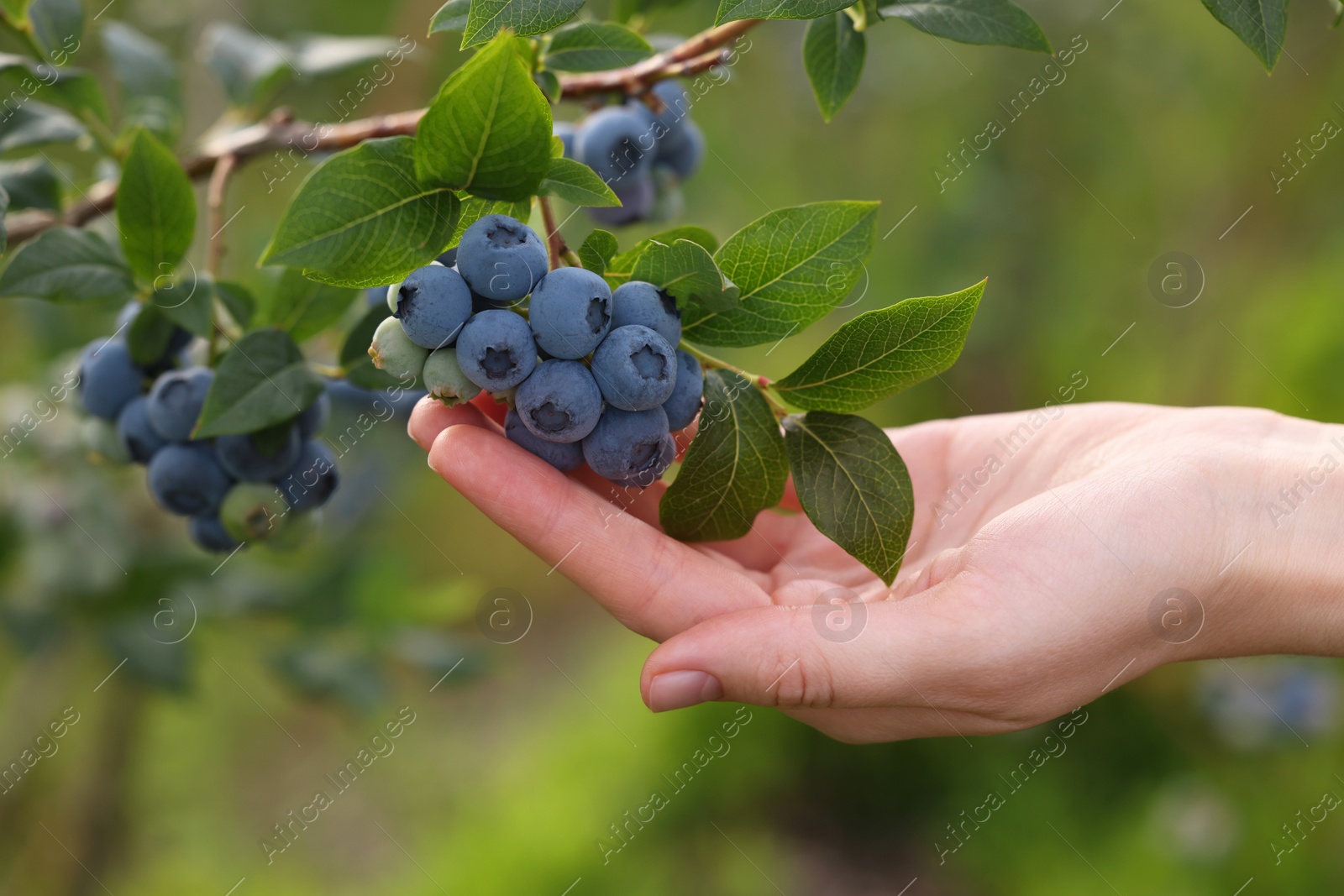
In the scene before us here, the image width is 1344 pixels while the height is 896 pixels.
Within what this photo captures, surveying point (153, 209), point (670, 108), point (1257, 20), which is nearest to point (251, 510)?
point (153, 209)

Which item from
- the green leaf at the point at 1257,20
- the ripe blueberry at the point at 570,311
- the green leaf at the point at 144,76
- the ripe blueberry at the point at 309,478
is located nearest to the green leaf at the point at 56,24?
the green leaf at the point at 144,76

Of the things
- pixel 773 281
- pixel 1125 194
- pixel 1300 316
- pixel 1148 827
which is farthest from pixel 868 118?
pixel 773 281

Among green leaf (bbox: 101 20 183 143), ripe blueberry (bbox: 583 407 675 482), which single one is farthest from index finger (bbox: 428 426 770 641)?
green leaf (bbox: 101 20 183 143)

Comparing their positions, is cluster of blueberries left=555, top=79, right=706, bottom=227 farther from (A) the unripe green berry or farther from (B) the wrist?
(B) the wrist

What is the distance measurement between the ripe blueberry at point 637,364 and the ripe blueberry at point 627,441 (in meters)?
0.04

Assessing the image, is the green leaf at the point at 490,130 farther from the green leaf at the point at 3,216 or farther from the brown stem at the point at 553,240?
the green leaf at the point at 3,216

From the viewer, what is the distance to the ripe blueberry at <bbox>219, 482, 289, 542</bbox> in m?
0.89

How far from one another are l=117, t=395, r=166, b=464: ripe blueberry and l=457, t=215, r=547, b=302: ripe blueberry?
0.50 m

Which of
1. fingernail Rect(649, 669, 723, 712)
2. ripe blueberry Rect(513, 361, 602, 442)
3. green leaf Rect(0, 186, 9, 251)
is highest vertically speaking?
ripe blueberry Rect(513, 361, 602, 442)

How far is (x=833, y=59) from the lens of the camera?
2.57 feet

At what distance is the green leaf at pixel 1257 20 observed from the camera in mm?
603

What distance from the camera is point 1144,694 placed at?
9.76 feet

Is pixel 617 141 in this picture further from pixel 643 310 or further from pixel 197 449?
→ pixel 197 449

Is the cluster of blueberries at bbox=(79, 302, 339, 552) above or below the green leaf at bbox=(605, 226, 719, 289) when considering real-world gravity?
below
